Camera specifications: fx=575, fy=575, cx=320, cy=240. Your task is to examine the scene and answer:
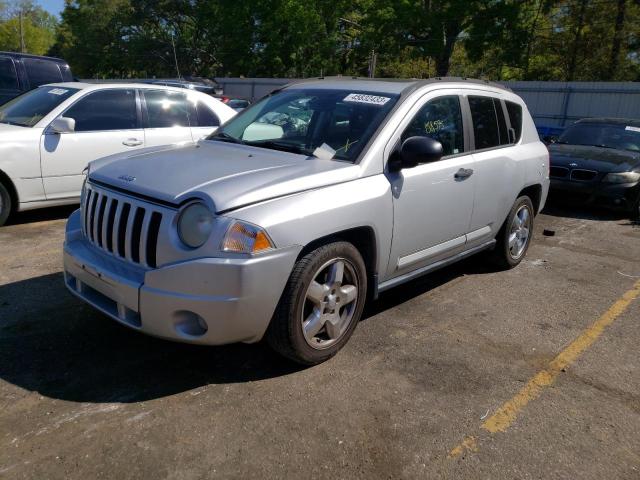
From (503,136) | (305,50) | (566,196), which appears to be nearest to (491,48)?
(305,50)

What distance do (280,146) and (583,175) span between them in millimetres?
6192

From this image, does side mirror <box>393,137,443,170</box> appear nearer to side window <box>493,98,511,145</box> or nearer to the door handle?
the door handle

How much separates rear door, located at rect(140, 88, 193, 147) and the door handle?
13.1ft

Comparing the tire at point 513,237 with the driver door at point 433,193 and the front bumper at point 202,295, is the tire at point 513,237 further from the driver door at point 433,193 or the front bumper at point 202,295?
the front bumper at point 202,295

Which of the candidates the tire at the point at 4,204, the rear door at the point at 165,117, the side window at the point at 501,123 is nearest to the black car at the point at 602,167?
the side window at the point at 501,123

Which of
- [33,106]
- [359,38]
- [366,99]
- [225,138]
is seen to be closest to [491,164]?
[366,99]

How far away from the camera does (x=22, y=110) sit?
6645 mm

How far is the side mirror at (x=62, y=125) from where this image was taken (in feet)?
20.4

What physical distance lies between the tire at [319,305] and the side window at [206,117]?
4.58 m

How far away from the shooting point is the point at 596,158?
8781mm

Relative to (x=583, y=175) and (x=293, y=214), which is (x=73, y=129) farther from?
(x=583, y=175)

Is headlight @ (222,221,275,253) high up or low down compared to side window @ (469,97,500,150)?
down

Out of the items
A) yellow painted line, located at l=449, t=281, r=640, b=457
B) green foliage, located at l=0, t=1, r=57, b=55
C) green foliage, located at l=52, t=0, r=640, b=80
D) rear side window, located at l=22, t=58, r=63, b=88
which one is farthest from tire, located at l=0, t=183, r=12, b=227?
green foliage, located at l=0, t=1, r=57, b=55

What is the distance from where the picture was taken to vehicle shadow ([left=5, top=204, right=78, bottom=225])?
6.67 metres
